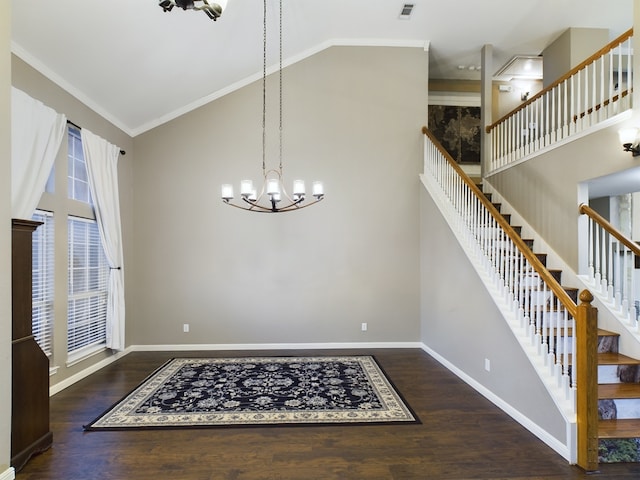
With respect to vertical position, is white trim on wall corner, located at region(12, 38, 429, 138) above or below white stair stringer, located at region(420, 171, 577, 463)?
above

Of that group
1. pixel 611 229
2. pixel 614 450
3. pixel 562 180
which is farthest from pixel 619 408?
pixel 562 180

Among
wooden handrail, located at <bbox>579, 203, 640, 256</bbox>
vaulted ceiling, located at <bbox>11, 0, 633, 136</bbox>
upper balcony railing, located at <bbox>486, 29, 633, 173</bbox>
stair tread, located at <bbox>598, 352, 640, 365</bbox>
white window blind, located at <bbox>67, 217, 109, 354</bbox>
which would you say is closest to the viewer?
stair tread, located at <bbox>598, 352, 640, 365</bbox>

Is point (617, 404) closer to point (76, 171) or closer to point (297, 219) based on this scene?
point (297, 219)

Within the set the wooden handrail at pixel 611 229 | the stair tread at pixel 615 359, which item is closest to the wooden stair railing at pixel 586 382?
the stair tread at pixel 615 359

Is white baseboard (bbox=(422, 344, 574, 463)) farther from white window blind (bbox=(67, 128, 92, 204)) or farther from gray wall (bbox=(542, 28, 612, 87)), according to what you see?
white window blind (bbox=(67, 128, 92, 204))

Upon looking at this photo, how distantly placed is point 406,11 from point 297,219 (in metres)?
3.41

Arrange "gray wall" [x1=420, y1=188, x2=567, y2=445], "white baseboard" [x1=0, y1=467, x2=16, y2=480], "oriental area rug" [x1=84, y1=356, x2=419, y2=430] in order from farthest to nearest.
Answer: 1. "oriental area rug" [x1=84, y1=356, x2=419, y2=430]
2. "gray wall" [x1=420, y1=188, x2=567, y2=445]
3. "white baseboard" [x1=0, y1=467, x2=16, y2=480]

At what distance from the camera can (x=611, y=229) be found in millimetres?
3510

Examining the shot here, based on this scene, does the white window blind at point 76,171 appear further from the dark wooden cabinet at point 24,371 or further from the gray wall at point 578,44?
the gray wall at point 578,44

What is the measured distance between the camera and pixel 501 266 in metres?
3.48

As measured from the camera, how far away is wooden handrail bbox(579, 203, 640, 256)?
10.7ft

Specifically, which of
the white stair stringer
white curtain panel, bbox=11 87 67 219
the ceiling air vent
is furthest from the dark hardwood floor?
the ceiling air vent

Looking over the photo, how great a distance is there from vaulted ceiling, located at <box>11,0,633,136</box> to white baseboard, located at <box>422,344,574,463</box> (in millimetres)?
4970

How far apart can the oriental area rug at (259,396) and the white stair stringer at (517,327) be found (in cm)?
115
